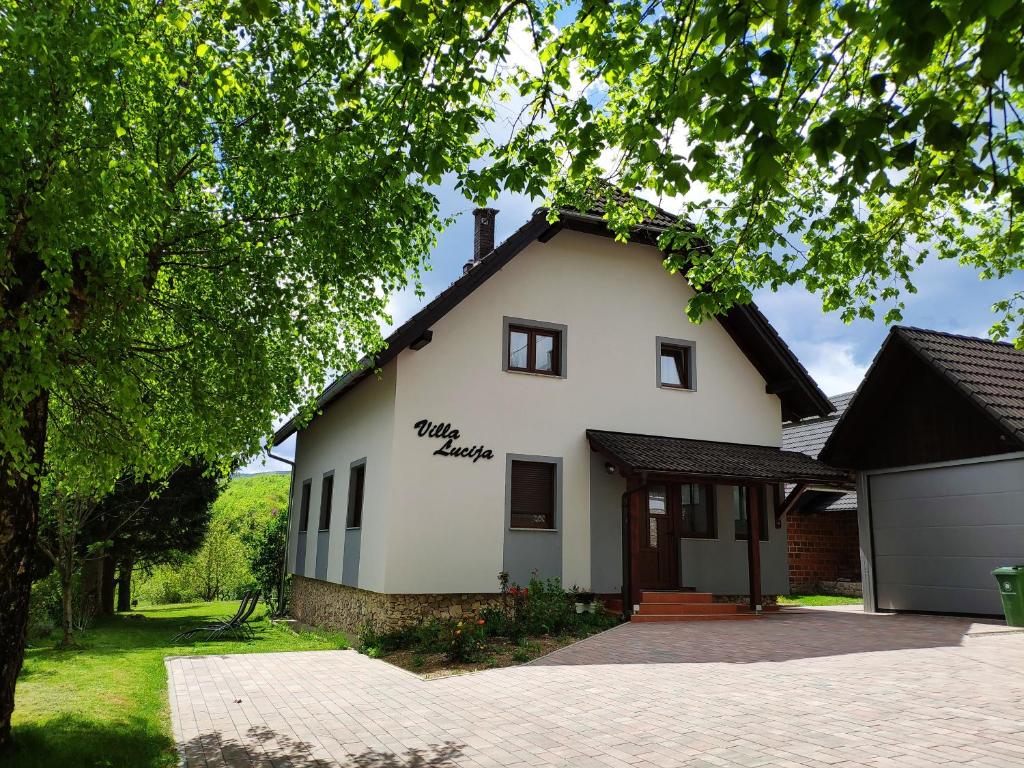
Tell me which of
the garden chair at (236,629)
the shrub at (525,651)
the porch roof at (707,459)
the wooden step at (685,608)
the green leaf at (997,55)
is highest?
the green leaf at (997,55)

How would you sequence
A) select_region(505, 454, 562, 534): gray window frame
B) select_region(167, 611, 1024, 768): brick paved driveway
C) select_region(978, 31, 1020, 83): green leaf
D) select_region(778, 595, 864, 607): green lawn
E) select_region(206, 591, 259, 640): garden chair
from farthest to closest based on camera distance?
select_region(778, 595, 864, 607): green lawn → select_region(206, 591, 259, 640): garden chair → select_region(505, 454, 562, 534): gray window frame → select_region(167, 611, 1024, 768): brick paved driveway → select_region(978, 31, 1020, 83): green leaf

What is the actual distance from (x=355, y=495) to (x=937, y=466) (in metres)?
10.8

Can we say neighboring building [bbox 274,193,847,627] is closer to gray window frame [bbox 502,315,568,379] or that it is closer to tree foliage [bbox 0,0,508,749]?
gray window frame [bbox 502,315,568,379]

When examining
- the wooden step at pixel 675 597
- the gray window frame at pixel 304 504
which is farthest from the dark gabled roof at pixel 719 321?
the wooden step at pixel 675 597

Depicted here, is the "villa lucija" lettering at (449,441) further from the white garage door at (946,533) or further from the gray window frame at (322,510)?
the white garage door at (946,533)

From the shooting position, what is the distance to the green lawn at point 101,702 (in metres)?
5.82

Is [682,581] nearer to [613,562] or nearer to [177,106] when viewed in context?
[613,562]

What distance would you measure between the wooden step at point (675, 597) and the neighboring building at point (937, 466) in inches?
132

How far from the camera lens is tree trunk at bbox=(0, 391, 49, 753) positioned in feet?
19.6

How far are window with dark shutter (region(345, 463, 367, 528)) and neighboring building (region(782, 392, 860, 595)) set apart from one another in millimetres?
11460

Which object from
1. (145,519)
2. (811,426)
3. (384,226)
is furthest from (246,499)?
A: (384,226)

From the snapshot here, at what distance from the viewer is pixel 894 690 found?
23.8 feet

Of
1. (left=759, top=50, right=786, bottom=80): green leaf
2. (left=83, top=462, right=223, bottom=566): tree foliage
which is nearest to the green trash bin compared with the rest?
(left=759, top=50, right=786, bottom=80): green leaf

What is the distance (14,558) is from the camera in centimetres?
609
